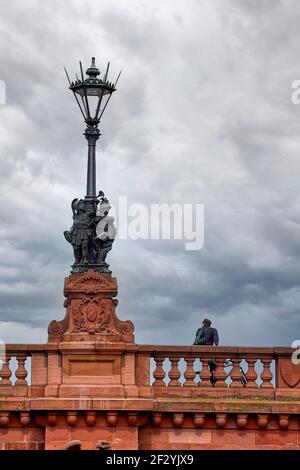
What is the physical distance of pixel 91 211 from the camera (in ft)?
142

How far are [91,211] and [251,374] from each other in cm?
384

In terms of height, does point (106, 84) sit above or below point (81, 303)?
above

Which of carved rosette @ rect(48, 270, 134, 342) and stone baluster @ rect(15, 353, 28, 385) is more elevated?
carved rosette @ rect(48, 270, 134, 342)

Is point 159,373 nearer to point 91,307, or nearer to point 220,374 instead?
point 220,374

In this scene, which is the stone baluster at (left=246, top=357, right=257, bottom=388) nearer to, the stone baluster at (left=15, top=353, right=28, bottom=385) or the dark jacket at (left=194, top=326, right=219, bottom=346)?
the dark jacket at (left=194, top=326, right=219, bottom=346)

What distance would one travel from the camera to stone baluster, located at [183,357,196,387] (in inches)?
1703

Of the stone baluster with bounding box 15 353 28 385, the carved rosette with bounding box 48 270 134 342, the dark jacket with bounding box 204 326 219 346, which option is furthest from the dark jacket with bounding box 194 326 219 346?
the stone baluster with bounding box 15 353 28 385

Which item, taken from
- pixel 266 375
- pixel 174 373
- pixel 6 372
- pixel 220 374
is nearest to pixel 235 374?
pixel 220 374

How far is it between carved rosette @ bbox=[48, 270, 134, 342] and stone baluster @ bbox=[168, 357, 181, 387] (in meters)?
1.03

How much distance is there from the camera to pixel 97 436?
140ft
